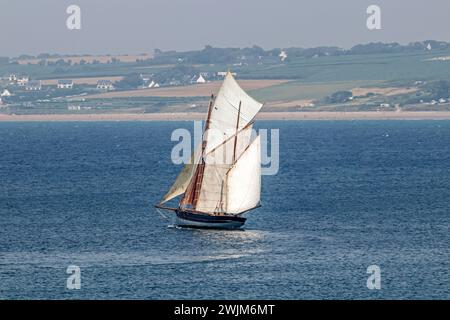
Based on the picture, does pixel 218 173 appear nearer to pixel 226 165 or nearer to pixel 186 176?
pixel 226 165

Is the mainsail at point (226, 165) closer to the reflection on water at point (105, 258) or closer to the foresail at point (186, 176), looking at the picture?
the foresail at point (186, 176)

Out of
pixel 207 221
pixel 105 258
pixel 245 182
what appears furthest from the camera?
pixel 245 182

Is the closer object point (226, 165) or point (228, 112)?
point (228, 112)

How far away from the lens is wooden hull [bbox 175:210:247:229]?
98750mm

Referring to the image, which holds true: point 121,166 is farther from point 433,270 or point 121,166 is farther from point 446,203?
point 433,270

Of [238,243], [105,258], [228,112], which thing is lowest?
[238,243]

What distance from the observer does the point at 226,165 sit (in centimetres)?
10200

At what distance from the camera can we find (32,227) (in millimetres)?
101188

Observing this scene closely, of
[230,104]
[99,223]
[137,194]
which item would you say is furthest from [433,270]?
[137,194]

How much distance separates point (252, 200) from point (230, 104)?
8903 mm

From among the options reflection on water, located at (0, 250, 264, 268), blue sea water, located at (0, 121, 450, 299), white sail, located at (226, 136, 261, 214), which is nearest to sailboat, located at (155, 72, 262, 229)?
white sail, located at (226, 136, 261, 214)

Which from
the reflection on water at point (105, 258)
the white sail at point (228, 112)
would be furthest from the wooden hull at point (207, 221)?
the reflection on water at point (105, 258)

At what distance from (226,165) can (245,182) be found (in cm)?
257

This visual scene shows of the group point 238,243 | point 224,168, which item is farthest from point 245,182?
point 238,243
